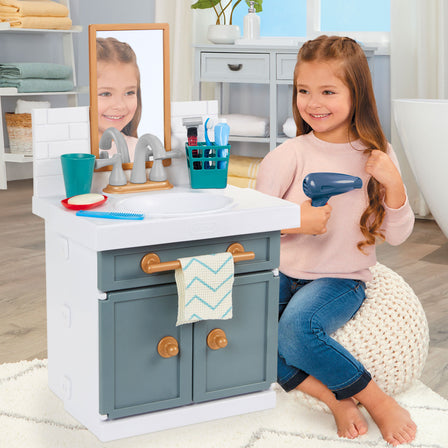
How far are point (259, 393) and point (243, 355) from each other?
0.38ft

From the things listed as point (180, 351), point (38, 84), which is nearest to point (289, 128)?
point (38, 84)

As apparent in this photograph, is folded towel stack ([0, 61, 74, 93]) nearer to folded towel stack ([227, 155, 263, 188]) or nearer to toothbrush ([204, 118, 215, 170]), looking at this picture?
folded towel stack ([227, 155, 263, 188])

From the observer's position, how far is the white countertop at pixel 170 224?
140 centimetres

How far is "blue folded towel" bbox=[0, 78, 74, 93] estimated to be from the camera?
4254mm

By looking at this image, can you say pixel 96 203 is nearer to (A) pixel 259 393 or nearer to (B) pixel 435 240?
(A) pixel 259 393

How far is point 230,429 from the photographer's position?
1599 millimetres

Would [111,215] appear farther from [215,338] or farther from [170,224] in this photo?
[215,338]

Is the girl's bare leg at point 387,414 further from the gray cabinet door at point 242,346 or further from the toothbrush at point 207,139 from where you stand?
the toothbrush at point 207,139

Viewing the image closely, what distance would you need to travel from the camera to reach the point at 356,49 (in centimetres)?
171

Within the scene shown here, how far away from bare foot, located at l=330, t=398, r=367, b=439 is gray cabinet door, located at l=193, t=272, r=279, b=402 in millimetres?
163

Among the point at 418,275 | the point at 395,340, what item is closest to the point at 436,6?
the point at 418,275

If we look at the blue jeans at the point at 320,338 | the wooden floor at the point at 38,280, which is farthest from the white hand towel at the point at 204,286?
the wooden floor at the point at 38,280

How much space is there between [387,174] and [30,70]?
10.0 feet

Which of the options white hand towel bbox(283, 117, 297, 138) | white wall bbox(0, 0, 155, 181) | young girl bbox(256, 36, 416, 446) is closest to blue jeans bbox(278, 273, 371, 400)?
young girl bbox(256, 36, 416, 446)
